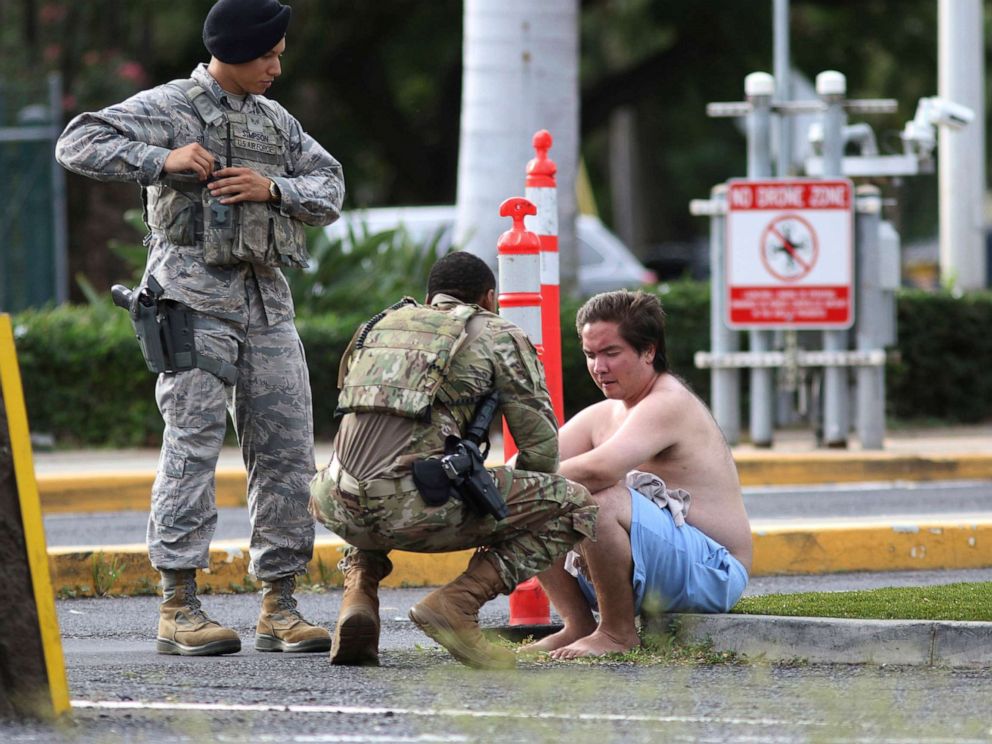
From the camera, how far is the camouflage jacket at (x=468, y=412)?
473 cm

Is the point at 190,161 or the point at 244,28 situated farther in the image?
the point at 244,28

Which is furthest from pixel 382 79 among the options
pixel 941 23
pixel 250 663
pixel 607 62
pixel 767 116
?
pixel 250 663

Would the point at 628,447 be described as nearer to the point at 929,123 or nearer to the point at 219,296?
the point at 219,296

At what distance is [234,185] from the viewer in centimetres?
502

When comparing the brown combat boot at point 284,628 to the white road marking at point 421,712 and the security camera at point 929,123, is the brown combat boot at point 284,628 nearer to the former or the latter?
the white road marking at point 421,712

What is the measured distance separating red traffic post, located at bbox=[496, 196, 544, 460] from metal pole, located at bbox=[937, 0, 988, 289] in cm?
893

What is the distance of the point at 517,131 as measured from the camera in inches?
465

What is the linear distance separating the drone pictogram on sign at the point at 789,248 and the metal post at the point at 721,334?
0.28 meters

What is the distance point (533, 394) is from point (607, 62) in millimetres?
28144

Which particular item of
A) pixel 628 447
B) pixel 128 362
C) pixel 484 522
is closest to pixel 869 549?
pixel 628 447

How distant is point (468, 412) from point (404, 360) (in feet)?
0.75

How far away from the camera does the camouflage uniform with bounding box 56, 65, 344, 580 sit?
5062mm

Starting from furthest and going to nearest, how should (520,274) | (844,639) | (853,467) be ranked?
(853,467)
(520,274)
(844,639)

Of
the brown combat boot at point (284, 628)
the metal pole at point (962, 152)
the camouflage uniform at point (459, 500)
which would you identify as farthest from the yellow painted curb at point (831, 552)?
the metal pole at point (962, 152)
